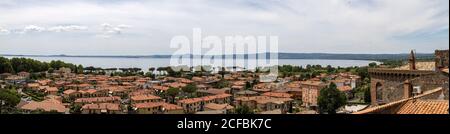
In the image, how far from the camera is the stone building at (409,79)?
18.6ft

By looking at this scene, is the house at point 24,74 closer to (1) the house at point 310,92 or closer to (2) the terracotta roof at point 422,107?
(1) the house at point 310,92

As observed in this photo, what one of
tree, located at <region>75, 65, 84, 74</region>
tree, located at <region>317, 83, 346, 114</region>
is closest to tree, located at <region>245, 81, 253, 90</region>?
tree, located at <region>317, 83, 346, 114</region>

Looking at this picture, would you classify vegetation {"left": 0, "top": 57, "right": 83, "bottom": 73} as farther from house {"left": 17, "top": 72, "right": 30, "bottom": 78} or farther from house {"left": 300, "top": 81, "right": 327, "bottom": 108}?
house {"left": 300, "top": 81, "right": 327, "bottom": 108}

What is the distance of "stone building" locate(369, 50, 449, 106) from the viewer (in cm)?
567

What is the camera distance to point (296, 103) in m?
23.3

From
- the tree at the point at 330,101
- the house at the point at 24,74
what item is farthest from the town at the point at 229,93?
the house at the point at 24,74

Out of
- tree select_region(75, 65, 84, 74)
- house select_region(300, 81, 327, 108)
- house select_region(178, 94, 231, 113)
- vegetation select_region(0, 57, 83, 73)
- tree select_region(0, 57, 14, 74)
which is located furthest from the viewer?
tree select_region(75, 65, 84, 74)

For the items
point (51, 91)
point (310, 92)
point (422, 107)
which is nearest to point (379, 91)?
point (422, 107)

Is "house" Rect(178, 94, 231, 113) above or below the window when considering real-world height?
below

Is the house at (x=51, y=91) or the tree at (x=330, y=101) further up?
the tree at (x=330, y=101)

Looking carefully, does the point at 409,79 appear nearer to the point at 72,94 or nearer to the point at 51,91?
the point at 72,94
